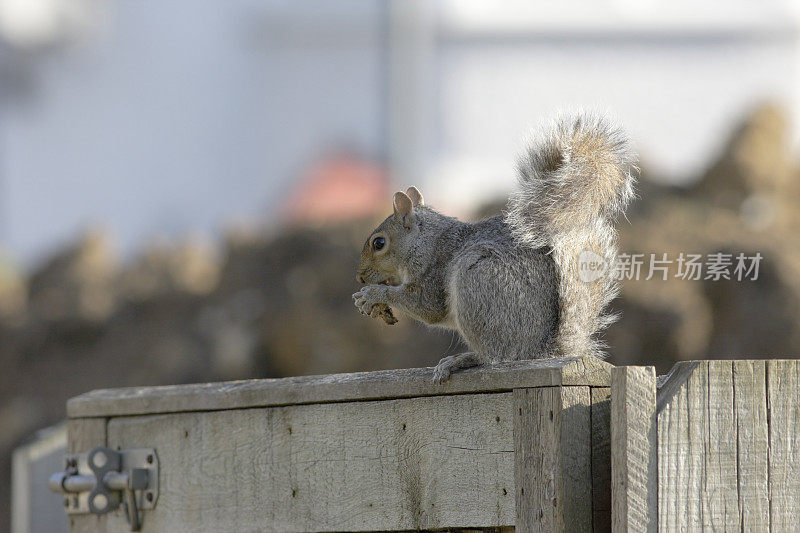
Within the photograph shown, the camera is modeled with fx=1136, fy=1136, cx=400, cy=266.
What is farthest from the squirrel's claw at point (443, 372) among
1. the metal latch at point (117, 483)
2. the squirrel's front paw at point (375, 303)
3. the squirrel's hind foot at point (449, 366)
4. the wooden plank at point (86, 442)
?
the wooden plank at point (86, 442)

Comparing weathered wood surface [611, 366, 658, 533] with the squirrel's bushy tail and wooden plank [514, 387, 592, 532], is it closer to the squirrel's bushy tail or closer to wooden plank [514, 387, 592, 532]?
wooden plank [514, 387, 592, 532]

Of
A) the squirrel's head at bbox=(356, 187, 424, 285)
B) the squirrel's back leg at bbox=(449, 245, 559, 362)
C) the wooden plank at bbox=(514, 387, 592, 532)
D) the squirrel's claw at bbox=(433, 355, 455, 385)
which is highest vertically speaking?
the squirrel's head at bbox=(356, 187, 424, 285)

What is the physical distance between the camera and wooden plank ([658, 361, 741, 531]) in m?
1.49

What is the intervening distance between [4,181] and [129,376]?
770cm

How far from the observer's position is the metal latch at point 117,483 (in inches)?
88.2

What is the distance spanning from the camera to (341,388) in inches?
76.5

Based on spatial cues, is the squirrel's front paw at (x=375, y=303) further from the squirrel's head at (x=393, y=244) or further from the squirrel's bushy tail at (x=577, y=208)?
the squirrel's bushy tail at (x=577, y=208)

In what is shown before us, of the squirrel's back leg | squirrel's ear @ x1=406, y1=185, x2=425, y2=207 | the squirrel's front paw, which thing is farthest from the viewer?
squirrel's ear @ x1=406, y1=185, x2=425, y2=207

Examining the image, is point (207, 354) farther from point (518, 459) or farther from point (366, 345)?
point (518, 459)

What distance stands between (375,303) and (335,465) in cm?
35

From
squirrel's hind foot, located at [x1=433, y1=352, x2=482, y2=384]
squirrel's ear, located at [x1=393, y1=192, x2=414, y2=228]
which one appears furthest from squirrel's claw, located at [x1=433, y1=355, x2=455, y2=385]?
squirrel's ear, located at [x1=393, y1=192, x2=414, y2=228]

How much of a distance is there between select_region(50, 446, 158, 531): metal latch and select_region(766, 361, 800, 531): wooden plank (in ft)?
4.01

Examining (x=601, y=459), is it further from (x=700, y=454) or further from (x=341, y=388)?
(x=341, y=388)

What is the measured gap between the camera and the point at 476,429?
5.68 feet
